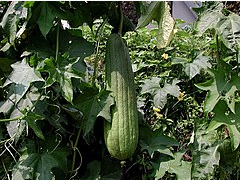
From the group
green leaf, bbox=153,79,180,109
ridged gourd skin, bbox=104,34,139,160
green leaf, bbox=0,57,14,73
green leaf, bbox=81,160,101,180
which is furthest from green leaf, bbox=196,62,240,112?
green leaf, bbox=0,57,14,73

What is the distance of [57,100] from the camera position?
1.66 metres

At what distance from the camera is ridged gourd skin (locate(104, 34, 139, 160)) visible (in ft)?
5.09

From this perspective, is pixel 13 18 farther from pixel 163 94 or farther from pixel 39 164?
pixel 163 94

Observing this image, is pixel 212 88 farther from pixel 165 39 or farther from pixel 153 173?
pixel 153 173

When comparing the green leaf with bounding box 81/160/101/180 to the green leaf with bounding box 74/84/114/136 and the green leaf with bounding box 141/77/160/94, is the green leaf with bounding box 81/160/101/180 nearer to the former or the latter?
the green leaf with bounding box 74/84/114/136

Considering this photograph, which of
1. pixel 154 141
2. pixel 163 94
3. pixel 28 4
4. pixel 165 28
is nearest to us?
pixel 28 4

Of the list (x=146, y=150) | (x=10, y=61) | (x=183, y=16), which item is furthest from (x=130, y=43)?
(x=183, y=16)

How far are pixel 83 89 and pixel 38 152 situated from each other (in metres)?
0.29

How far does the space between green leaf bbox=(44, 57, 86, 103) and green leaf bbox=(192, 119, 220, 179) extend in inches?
21.9

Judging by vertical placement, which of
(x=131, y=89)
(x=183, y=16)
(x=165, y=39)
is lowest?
(x=183, y=16)

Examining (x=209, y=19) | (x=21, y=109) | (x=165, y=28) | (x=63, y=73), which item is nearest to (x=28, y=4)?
(x=63, y=73)

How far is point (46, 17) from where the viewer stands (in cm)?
148

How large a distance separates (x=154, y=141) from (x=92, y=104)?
36 centimetres


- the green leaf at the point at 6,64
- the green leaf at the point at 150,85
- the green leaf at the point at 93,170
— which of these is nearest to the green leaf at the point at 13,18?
the green leaf at the point at 6,64
